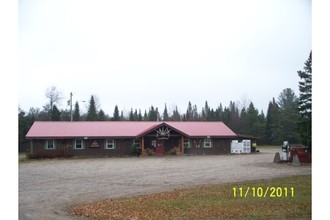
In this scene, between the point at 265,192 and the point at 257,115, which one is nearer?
the point at 265,192

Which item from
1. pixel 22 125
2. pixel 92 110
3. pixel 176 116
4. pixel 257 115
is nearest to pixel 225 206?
pixel 257 115

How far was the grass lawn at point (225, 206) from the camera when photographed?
6.92 metres

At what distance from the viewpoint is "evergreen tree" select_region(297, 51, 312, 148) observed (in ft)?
25.0

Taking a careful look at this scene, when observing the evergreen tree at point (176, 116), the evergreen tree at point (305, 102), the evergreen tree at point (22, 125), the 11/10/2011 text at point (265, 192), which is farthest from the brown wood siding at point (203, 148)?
the evergreen tree at point (22, 125)

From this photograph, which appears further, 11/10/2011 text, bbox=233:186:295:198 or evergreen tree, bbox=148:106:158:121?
evergreen tree, bbox=148:106:158:121

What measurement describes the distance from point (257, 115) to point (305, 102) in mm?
1177

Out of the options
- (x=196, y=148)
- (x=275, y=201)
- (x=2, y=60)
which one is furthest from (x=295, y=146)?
(x=196, y=148)

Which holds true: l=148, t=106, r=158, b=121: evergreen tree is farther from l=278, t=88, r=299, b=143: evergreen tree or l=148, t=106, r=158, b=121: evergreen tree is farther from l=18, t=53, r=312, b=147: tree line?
l=278, t=88, r=299, b=143: evergreen tree

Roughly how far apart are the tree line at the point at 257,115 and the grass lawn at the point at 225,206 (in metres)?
1.45

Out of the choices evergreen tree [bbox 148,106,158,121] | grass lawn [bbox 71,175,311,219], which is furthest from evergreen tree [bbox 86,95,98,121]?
grass lawn [bbox 71,175,311,219]

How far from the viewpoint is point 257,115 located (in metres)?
8.84

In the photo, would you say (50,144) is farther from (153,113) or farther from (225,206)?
(225,206)

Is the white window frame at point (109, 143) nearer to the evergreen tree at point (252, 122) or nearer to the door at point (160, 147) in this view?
the door at point (160, 147)
